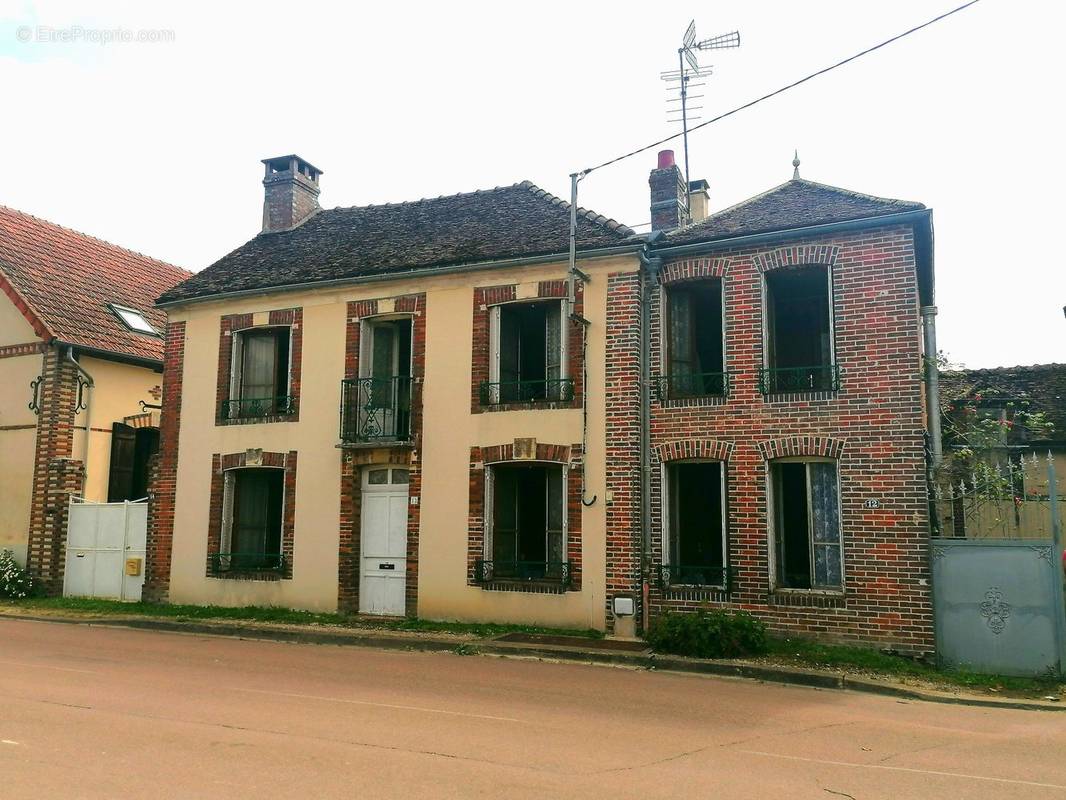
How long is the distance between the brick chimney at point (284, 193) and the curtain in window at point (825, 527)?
1238cm

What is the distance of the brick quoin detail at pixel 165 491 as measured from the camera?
1689cm

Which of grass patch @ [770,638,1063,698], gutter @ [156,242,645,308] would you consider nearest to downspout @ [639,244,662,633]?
gutter @ [156,242,645,308]

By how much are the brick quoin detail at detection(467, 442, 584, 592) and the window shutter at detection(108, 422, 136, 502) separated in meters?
9.38

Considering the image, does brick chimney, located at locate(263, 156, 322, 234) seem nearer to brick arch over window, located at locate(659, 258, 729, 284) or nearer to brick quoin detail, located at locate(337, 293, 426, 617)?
brick quoin detail, located at locate(337, 293, 426, 617)

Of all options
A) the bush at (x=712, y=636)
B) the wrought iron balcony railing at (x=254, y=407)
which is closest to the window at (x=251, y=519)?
the wrought iron balcony railing at (x=254, y=407)

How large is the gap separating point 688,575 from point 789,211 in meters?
5.70

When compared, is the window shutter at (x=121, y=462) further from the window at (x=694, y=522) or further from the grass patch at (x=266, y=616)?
the window at (x=694, y=522)

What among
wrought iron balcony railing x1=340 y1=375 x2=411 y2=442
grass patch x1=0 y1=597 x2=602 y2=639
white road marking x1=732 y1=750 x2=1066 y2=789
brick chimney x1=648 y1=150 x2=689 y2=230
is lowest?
white road marking x1=732 y1=750 x2=1066 y2=789

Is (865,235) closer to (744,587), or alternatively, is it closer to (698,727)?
(744,587)

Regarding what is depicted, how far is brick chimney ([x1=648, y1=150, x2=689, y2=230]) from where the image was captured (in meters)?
15.2

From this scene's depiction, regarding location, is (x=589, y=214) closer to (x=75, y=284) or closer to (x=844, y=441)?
(x=844, y=441)

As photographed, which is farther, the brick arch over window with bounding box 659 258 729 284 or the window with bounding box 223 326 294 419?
the window with bounding box 223 326 294 419

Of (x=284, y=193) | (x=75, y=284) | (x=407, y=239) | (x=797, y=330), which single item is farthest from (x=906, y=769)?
(x=75, y=284)

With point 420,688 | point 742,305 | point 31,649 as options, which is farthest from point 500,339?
point 31,649
